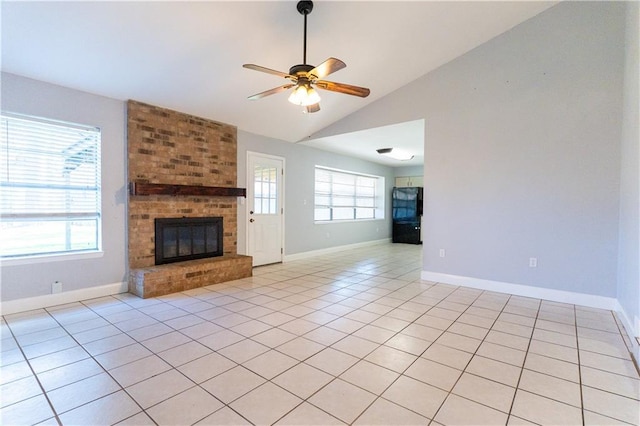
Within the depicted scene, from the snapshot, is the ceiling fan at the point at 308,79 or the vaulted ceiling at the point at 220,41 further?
the vaulted ceiling at the point at 220,41

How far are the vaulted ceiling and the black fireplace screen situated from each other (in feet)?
5.42

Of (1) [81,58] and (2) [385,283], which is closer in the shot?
(1) [81,58]

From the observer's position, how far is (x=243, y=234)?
5.41 metres

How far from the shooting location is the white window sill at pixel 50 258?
10.4 ft

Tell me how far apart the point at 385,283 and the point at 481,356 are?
2.20 metres

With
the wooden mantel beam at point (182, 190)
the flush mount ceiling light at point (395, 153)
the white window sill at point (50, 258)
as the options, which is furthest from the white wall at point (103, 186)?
the flush mount ceiling light at point (395, 153)

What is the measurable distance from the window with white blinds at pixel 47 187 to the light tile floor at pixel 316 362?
781mm

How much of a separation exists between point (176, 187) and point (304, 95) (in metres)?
2.44

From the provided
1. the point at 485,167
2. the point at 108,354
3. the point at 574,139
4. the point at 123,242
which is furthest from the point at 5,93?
the point at 574,139

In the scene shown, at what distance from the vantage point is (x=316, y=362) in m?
2.23

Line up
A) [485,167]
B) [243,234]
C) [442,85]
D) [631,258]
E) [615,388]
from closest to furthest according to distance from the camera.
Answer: [615,388], [631,258], [485,167], [442,85], [243,234]

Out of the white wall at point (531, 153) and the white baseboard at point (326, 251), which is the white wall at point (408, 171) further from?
the white wall at point (531, 153)

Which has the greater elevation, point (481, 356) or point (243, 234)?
Answer: point (243, 234)

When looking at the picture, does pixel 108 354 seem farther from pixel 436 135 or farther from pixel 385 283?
pixel 436 135
